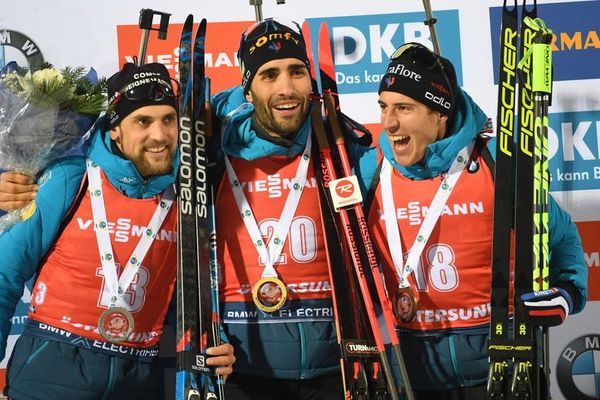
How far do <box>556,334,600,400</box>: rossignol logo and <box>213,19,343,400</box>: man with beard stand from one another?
1056mm

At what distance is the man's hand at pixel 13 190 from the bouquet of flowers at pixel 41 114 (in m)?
0.03

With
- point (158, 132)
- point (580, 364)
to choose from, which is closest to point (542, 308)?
point (580, 364)

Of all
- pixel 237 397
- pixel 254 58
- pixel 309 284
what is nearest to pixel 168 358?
pixel 237 397

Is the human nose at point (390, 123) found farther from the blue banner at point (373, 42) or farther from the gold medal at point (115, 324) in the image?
the gold medal at point (115, 324)

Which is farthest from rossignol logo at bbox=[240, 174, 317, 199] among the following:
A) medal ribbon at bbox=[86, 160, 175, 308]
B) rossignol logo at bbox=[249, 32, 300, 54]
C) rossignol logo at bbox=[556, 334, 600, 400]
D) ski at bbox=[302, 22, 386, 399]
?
rossignol logo at bbox=[556, 334, 600, 400]

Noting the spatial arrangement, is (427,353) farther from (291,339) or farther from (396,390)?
(291,339)

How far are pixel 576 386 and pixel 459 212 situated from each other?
3.52 ft

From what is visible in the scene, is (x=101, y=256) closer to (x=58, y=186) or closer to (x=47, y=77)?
(x=58, y=186)

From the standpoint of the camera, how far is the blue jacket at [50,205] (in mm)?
3045

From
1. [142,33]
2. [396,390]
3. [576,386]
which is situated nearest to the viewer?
[396,390]

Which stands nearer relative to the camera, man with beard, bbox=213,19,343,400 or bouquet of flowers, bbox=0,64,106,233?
bouquet of flowers, bbox=0,64,106,233

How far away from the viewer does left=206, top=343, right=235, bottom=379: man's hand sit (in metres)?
2.98

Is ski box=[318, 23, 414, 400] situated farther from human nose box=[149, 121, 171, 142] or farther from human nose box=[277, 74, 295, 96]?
human nose box=[149, 121, 171, 142]

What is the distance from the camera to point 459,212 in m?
3.19
